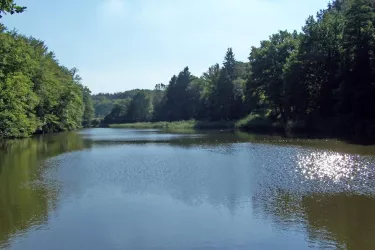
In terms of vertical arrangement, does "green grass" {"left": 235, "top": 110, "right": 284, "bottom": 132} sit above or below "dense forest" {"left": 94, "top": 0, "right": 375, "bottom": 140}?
below

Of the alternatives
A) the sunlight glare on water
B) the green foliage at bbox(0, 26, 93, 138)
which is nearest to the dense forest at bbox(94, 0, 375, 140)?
the sunlight glare on water

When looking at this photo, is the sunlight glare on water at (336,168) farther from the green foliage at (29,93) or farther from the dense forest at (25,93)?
the green foliage at (29,93)

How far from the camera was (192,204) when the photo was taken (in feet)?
43.0

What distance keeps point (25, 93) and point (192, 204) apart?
2733cm

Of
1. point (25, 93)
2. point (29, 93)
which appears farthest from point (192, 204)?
point (29, 93)

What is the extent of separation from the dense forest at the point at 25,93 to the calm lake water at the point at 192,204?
6.85m

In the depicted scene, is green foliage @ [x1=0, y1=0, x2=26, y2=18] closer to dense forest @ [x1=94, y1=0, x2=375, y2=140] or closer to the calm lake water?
the calm lake water

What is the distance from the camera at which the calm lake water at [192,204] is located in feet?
31.1

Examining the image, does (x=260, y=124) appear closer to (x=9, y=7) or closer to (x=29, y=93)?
(x=29, y=93)

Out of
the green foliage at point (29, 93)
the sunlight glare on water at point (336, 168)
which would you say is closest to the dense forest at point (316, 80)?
the sunlight glare on water at point (336, 168)

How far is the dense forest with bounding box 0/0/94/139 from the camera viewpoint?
1258 inches

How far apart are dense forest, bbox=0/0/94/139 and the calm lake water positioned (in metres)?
6.85

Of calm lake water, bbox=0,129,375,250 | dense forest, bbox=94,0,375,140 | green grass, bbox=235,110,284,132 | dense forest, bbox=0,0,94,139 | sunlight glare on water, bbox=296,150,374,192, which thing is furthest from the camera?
green grass, bbox=235,110,284,132

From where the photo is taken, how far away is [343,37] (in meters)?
41.2
